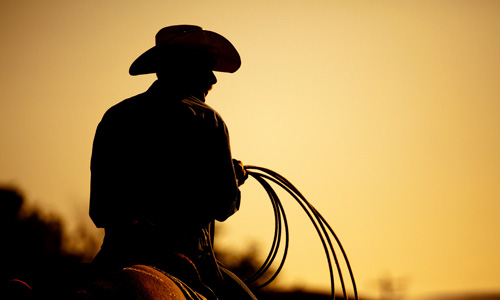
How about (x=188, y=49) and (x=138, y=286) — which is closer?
(x=138, y=286)

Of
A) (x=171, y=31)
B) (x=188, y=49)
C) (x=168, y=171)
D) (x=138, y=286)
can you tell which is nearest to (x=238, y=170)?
(x=168, y=171)

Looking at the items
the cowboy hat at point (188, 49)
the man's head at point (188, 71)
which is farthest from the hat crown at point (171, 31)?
the man's head at point (188, 71)

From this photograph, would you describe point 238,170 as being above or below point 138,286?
above

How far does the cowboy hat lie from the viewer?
417cm

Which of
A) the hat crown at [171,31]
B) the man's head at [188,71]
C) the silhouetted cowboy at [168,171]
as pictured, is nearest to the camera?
the silhouetted cowboy at [168,171]

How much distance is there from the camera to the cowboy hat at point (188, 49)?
4.17m

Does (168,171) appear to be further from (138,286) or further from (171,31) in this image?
(171,31)

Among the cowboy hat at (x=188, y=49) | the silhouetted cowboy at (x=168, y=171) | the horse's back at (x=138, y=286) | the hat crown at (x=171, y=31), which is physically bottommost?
the horse's back at (x=138, y=286)

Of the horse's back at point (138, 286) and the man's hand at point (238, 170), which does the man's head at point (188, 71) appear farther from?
the horse's back at point (138, 286)

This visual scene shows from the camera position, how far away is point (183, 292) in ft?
9.30

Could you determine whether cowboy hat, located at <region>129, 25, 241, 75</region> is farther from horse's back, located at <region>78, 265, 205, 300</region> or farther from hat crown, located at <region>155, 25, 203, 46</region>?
horse's back, located at <region>78, 265, 205, 300</region>

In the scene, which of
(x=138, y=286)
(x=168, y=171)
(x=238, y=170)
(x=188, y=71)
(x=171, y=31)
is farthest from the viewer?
(x=171, y=31)

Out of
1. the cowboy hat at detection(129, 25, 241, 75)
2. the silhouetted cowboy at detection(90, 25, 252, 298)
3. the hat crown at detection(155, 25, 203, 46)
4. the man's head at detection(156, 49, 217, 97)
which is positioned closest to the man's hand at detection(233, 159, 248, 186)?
the silhouetted cowboy at detection(90, 25, 252, 298)

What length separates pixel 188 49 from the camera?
14.0ft
